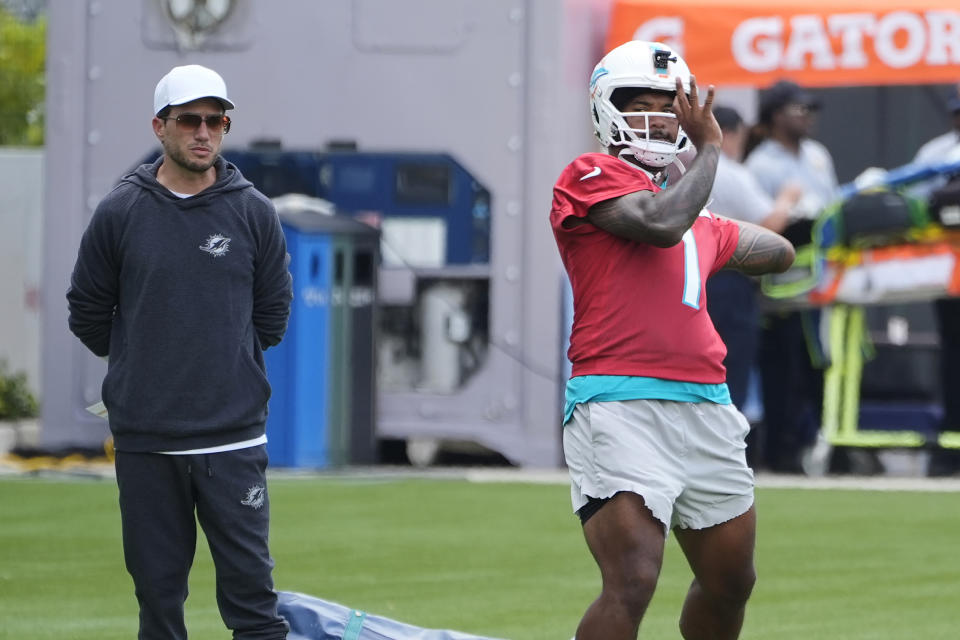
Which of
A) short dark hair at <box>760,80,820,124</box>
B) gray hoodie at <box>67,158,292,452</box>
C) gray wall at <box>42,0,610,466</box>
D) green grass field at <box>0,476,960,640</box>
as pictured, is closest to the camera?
gray hoodie at <box>67,158,292,452</box>

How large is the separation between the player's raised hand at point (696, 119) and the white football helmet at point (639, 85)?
0.08 feet

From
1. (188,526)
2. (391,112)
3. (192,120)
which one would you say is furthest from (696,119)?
(391,112)

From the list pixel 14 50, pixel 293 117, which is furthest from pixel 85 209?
pixel 14 50

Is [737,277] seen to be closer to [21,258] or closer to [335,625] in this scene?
[335,625]

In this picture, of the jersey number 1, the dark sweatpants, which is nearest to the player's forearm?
the jersey number 1

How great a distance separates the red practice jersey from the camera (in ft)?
16.4

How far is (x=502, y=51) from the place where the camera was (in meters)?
13.0

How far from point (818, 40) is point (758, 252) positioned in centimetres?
823

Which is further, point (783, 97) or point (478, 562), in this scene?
point (783, 97)

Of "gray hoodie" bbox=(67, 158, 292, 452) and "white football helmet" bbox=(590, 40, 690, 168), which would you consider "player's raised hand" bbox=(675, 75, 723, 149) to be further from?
"gray hoodie" bbox=(67, 158, 292, 452)

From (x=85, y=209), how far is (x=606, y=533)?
29.7 feet

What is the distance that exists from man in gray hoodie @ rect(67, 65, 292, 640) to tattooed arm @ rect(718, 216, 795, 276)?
1.29 metres

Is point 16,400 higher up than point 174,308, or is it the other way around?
point 174,308

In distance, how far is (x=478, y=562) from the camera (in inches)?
336
